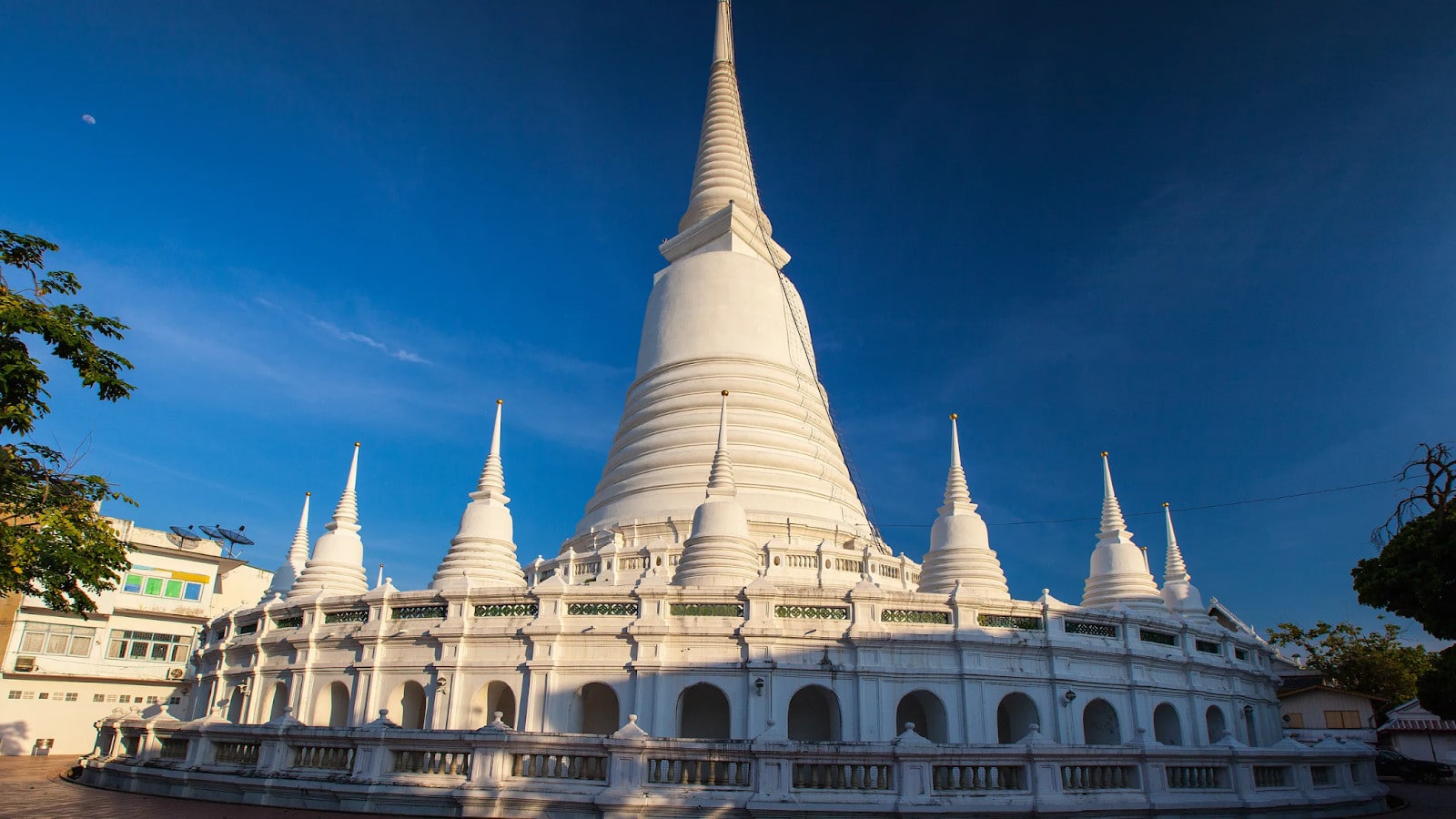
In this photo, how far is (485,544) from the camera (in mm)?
29922

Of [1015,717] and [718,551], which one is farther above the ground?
[718,551]

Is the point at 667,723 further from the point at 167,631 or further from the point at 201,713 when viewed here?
the point at 167,631

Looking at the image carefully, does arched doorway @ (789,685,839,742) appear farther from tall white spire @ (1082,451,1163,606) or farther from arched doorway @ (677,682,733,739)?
tall white spire @ (1082,451,1163,606)

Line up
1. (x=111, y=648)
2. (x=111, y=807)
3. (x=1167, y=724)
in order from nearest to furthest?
(x=111, y=807) < (x=1167, y=724) < (x=111, y=648)

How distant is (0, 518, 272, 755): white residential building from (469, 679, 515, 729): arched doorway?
16881mm

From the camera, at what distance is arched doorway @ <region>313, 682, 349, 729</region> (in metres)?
25.5

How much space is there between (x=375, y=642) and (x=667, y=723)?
827 cm

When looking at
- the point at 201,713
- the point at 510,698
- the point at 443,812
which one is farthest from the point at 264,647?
the point at 443,812

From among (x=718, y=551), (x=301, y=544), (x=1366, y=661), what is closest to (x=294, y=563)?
(x=301, y=544)

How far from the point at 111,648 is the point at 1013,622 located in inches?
1608

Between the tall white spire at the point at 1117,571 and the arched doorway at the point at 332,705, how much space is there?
2351 centimetres

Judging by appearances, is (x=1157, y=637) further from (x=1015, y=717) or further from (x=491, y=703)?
(x=491, y=703)

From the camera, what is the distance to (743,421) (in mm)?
34156

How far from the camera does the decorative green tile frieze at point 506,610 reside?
77.0 feet
